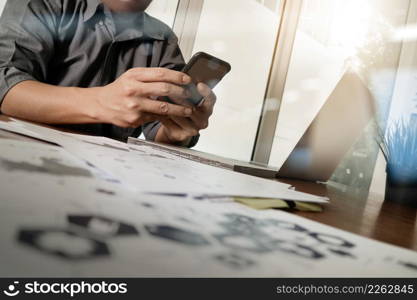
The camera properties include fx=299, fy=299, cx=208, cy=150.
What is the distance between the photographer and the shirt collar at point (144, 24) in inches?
41.7

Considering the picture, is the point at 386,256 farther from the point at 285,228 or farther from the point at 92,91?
the point at 92,91

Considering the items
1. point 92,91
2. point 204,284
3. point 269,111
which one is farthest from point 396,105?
point 204,284

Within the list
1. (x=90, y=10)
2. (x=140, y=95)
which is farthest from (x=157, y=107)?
(x=90, y=10)

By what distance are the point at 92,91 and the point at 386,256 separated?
2.32 feet

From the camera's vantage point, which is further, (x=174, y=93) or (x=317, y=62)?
(x=317, y=62)

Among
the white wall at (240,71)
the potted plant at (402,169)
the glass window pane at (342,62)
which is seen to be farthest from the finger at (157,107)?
the white wall at (240,71)

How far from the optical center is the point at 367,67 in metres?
1.68

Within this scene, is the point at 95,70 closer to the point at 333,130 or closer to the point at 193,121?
the point at 193,121

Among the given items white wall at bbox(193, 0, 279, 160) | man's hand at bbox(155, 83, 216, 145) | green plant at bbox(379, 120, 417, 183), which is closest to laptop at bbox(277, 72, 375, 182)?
green plant at bbox(379, 120, 417, 183)

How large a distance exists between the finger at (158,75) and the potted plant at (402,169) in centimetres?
60

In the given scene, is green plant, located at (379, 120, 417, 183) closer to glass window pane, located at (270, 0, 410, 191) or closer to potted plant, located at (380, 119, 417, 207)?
potted plant, located at (380, 119, 417, 207)

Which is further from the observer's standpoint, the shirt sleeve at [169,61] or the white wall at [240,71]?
the white wall at [240,71]

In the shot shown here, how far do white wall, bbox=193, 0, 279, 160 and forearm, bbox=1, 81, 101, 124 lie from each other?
1.58 meters

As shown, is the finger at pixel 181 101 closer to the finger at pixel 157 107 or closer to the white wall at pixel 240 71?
the finger at pixel 157 107
